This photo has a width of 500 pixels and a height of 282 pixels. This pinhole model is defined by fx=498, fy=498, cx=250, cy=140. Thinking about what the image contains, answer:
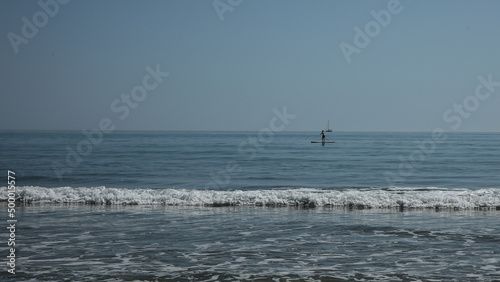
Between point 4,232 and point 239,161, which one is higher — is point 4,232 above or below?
below

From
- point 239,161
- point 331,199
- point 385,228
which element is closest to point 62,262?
point 385,228

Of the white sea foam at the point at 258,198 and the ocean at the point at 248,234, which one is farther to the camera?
the white sea foam at the point at 258,198

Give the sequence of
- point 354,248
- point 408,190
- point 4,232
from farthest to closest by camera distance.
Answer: point 408,190
point 4,232
point 354,248

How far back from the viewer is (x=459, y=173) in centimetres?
3681

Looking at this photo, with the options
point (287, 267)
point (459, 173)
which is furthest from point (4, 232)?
point (459, 173)

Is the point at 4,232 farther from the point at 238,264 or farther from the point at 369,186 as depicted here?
the point at 369,186

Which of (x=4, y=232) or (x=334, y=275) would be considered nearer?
(x=334, y=275)

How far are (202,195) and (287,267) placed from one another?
12.0 metres

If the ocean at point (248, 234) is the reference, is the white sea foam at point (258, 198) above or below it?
above

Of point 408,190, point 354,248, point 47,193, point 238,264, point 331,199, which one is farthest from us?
point 408,190

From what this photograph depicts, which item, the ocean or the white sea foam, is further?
the white sea foam

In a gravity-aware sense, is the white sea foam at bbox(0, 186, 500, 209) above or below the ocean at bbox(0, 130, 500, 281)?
above

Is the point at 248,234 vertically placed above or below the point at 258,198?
below

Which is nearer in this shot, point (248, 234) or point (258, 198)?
point (248, 234)
